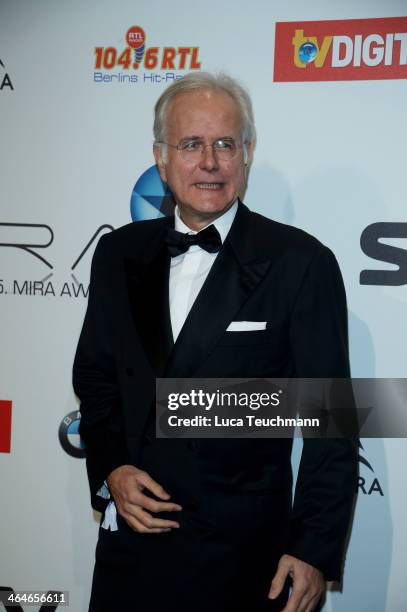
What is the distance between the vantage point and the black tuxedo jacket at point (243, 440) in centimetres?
162

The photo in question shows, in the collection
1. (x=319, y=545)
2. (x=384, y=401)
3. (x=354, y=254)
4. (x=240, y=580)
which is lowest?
(x=240, y=580)

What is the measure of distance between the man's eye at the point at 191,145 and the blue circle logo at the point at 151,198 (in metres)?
0.50

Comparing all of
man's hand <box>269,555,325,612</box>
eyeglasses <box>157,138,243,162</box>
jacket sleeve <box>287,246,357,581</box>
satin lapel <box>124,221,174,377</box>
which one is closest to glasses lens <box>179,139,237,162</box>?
eyeglasses <box>157,138,243,162</box>

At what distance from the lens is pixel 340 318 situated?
65.3 inches

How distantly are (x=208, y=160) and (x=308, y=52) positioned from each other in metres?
0.66

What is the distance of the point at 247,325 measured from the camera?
167 cm

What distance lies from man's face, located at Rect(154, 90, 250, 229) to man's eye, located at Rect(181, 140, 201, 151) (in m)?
0.01

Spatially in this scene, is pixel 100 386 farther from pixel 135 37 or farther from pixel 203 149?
pixel 135 37

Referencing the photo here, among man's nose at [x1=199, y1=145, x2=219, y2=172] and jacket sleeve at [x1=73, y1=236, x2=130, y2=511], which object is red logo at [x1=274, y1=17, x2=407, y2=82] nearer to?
man's nose at [x1=199, y1=145, x2=219, y2=172]

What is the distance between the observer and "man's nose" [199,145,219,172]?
173cm

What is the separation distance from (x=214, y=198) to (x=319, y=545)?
2.96ft

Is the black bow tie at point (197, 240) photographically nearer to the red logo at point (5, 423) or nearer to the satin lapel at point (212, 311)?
the satin lapel at point (212, 311)

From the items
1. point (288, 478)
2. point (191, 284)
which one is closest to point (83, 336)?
point (191, 284)

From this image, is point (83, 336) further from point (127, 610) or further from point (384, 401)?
point (384, 401)
